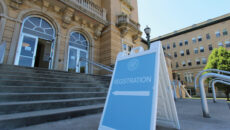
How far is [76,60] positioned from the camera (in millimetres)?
9688

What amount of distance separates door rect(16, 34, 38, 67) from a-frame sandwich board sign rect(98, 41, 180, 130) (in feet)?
23.7

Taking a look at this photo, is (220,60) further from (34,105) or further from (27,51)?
(27,51)

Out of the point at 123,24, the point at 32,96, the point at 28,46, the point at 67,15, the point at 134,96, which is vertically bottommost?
the point at 32,96

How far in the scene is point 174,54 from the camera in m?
34.9

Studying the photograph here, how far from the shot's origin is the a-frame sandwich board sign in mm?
1511

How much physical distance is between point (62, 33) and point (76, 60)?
2.37 m

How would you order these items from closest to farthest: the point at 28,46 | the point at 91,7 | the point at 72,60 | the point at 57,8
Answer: the point at 28,46
the point at 57,8
the point at 72,60
the point at 91,7

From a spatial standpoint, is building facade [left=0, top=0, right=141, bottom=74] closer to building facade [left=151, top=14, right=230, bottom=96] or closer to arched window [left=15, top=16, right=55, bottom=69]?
arched window [left=15, top=16, right=55, bottom=69]

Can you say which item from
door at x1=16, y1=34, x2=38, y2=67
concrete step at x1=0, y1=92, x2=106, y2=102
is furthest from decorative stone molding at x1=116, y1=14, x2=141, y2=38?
concrete step at x1=0, y1=92, x2=106, y2=102

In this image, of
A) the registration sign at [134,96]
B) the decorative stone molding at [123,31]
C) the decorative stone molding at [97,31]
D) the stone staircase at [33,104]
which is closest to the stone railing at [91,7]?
the decorative stone molding at [97,31]

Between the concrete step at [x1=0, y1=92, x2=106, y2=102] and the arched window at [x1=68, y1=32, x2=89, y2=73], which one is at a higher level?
the arched window at [x1=68, y1=32, x2=89, y2=73]

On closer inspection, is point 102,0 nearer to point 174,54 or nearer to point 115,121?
point 115,121

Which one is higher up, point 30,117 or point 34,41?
point 34,41

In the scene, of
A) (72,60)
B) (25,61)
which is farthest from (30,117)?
(72,60)
